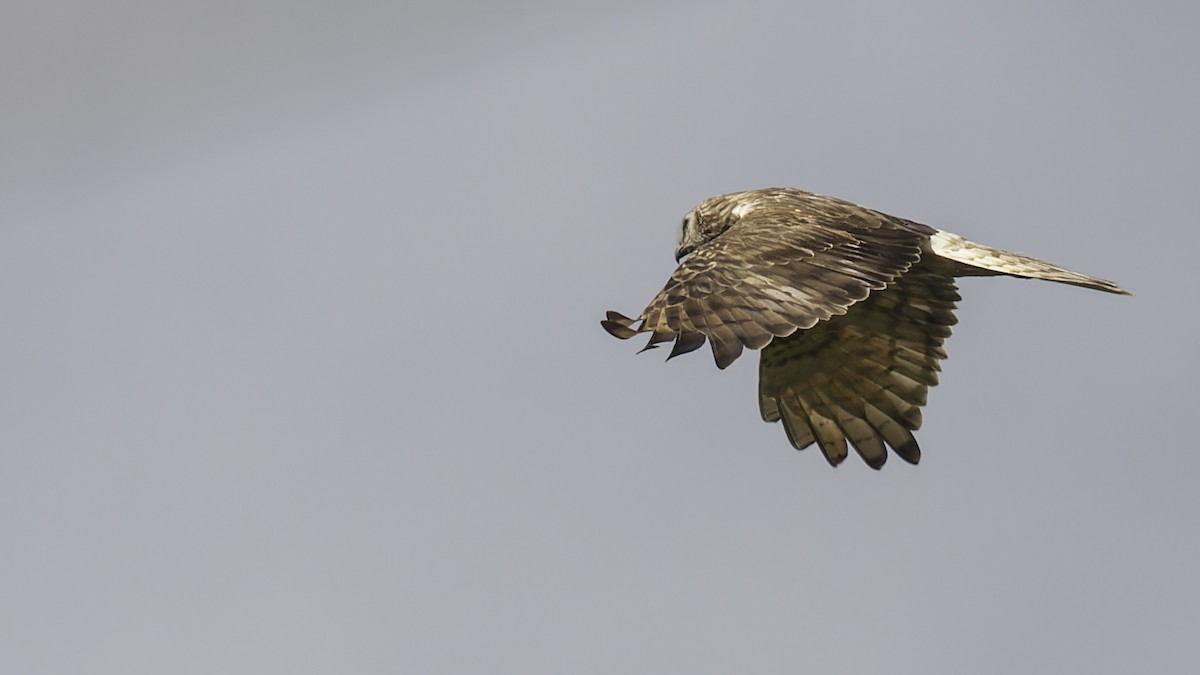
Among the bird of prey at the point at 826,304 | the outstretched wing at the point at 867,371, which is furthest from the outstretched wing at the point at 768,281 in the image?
the outstretched wing at the point at 867,371

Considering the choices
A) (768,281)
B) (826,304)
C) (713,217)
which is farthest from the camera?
(713,217)

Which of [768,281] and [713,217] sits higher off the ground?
[768,281]

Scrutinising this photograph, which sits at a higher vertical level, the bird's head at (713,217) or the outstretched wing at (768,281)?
the outstretched wing at (768,281)

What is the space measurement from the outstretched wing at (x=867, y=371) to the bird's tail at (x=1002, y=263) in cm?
57

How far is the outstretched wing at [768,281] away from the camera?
407 inches

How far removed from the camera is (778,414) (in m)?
13.9

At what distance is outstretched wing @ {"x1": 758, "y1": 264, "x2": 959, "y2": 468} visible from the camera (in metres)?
13.6

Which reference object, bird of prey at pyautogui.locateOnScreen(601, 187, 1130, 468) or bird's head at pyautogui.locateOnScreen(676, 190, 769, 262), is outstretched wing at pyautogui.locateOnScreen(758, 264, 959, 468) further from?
bird's head at pyautogui.locateOnScreen(676, 190, 769, 262)

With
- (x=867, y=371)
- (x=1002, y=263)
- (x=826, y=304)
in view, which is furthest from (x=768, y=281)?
(x=867, y=371)

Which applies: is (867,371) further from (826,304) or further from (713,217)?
(826,304)

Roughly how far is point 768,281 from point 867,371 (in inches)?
118

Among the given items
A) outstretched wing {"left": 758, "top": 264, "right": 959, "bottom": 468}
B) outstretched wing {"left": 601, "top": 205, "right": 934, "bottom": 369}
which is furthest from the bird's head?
outstretched wing {"left": 758, "top": 264, "right": 959, "bottom": 468}

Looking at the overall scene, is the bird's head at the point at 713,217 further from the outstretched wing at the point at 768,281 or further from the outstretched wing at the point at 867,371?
the outstretched wing at the point at 867,371

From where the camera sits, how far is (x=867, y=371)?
13.7m
